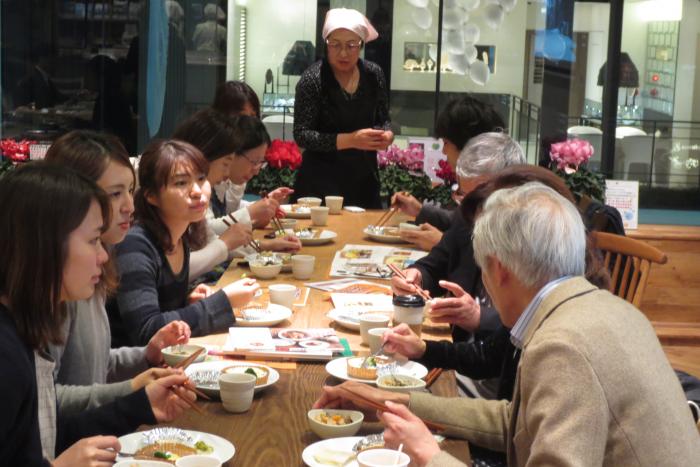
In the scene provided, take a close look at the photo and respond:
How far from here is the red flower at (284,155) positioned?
19.0 ft

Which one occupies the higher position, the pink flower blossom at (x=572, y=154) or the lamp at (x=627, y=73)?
the lamp at (x=627, y=73)

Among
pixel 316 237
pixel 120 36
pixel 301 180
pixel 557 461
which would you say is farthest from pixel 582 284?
pixel 120 36

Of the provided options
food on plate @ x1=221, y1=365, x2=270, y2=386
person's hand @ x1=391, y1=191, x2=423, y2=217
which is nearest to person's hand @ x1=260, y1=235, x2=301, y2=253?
person's hand @ x1=391, y1=191, x2=423, y2=217

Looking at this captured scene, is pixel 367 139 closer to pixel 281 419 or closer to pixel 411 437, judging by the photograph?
pixel 281 419

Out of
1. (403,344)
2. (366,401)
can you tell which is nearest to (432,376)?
(403,344)

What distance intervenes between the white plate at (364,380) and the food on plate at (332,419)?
30 centimetres

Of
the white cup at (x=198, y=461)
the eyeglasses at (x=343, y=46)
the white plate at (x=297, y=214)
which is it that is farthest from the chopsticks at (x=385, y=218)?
the white cup at (x=198, y=461)

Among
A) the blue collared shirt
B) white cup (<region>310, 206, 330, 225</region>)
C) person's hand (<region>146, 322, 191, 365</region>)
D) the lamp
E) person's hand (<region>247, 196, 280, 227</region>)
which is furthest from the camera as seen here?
the lamp

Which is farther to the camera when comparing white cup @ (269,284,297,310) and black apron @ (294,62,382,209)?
black apron @ (294,62,382,209)

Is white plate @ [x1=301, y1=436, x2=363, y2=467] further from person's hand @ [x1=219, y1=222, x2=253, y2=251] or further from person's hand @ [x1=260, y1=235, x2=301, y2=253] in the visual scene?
person's hand @ [x1=260, y1=235, x2=301, y2=253]

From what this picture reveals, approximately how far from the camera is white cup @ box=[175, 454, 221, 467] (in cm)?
188

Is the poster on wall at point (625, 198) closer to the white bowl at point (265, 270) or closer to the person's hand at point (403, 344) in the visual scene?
the white bowl at point (265, 270)

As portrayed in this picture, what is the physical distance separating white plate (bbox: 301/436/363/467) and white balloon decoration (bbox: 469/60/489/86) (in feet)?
16.1

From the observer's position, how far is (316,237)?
455 centimetres
